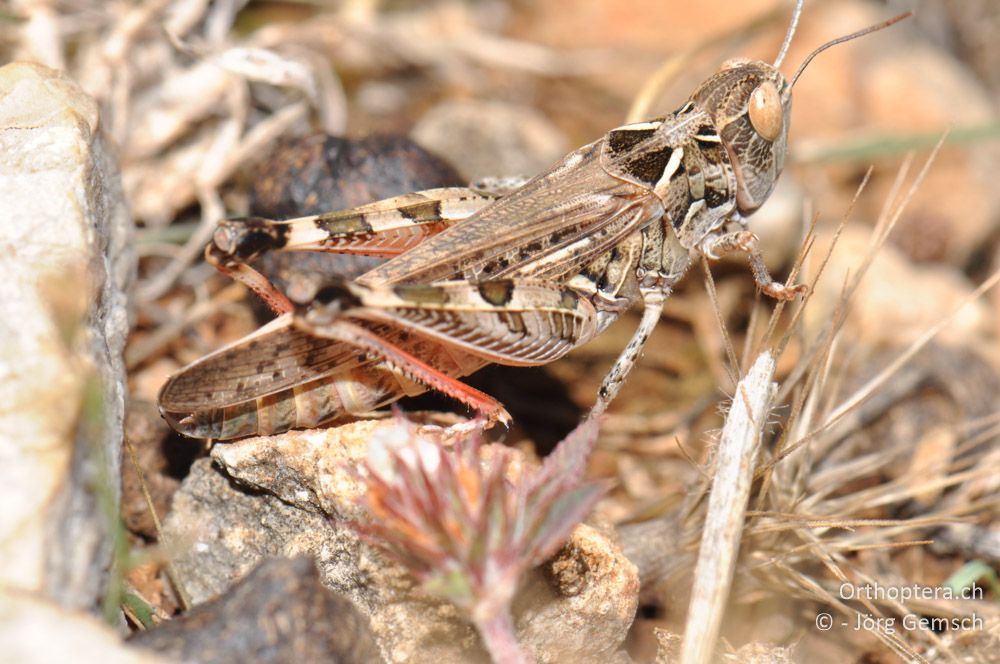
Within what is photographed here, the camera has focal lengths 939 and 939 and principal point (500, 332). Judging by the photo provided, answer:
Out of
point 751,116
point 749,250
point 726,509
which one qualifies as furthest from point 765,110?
point 726,509

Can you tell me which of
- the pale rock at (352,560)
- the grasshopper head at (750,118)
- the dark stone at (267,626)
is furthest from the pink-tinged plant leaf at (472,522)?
the grasshopper head at (750,118)

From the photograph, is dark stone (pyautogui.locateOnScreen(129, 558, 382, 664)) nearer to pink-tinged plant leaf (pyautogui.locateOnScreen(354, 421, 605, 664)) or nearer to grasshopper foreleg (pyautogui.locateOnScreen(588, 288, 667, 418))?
pink-tinged plant leaf (pyautogui.locateOnScreen(354, 421, 605, 664))

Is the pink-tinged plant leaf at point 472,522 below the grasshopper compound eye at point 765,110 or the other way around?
below

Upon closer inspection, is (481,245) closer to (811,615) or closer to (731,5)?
(811,615)

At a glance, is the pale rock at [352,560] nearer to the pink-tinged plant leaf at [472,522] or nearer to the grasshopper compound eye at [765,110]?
the pink-tinged plant leaf at [472,522]

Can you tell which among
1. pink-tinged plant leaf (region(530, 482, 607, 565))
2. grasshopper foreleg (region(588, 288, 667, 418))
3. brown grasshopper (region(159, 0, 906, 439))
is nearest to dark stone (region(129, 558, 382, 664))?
pink-tinged plant leaf (region(530, 482, 607, 565))

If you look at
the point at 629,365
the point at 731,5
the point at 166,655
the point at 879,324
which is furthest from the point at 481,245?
the point at 731,5

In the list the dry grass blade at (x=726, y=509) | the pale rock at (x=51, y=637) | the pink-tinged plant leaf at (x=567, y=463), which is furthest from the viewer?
the dry grass blade at (x=726, y=509)

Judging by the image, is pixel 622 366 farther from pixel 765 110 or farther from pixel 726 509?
pixel 765 110

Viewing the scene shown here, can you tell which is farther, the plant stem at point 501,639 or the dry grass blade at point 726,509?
the dry grass blade at point 726,509
